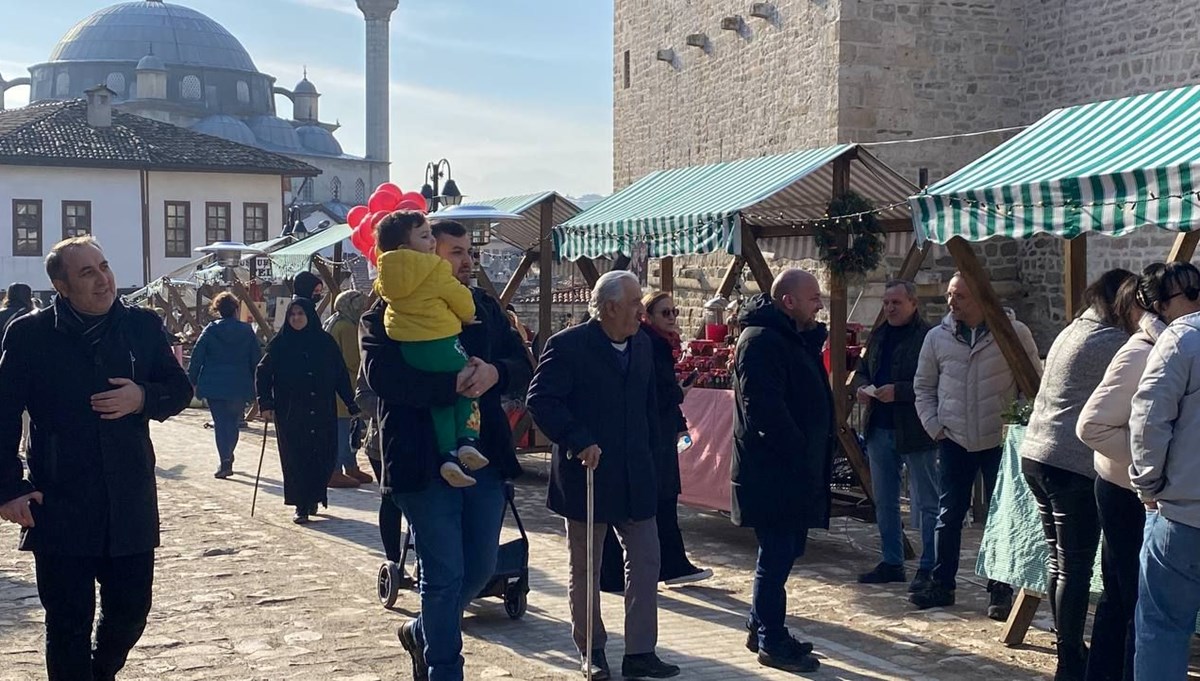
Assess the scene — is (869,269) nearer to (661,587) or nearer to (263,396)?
(661,587)

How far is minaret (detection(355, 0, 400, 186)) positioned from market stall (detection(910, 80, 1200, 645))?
8144 centimetres

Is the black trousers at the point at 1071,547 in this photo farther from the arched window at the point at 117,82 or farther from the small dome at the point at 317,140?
the small dome at the point at 317,140

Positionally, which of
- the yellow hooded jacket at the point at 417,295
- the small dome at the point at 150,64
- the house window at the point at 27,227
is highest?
the small dome at the point at 150,64

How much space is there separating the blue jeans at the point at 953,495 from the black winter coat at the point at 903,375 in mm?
365

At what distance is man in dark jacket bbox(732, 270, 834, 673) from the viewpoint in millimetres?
5973

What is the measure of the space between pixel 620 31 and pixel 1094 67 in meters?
9.76

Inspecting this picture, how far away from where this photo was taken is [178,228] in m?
49.4

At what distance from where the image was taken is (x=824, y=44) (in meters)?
17.8

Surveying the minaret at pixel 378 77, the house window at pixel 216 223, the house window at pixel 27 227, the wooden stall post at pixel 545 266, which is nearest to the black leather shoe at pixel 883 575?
the wooden stall post at pixel 545 266

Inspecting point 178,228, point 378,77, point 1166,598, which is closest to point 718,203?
point 1166,598

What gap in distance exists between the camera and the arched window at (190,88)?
83.2m

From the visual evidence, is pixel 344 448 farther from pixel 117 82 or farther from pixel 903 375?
pixel 117 82

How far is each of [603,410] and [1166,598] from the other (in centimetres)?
216

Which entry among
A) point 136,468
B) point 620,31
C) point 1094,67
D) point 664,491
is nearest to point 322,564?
point 664,491
